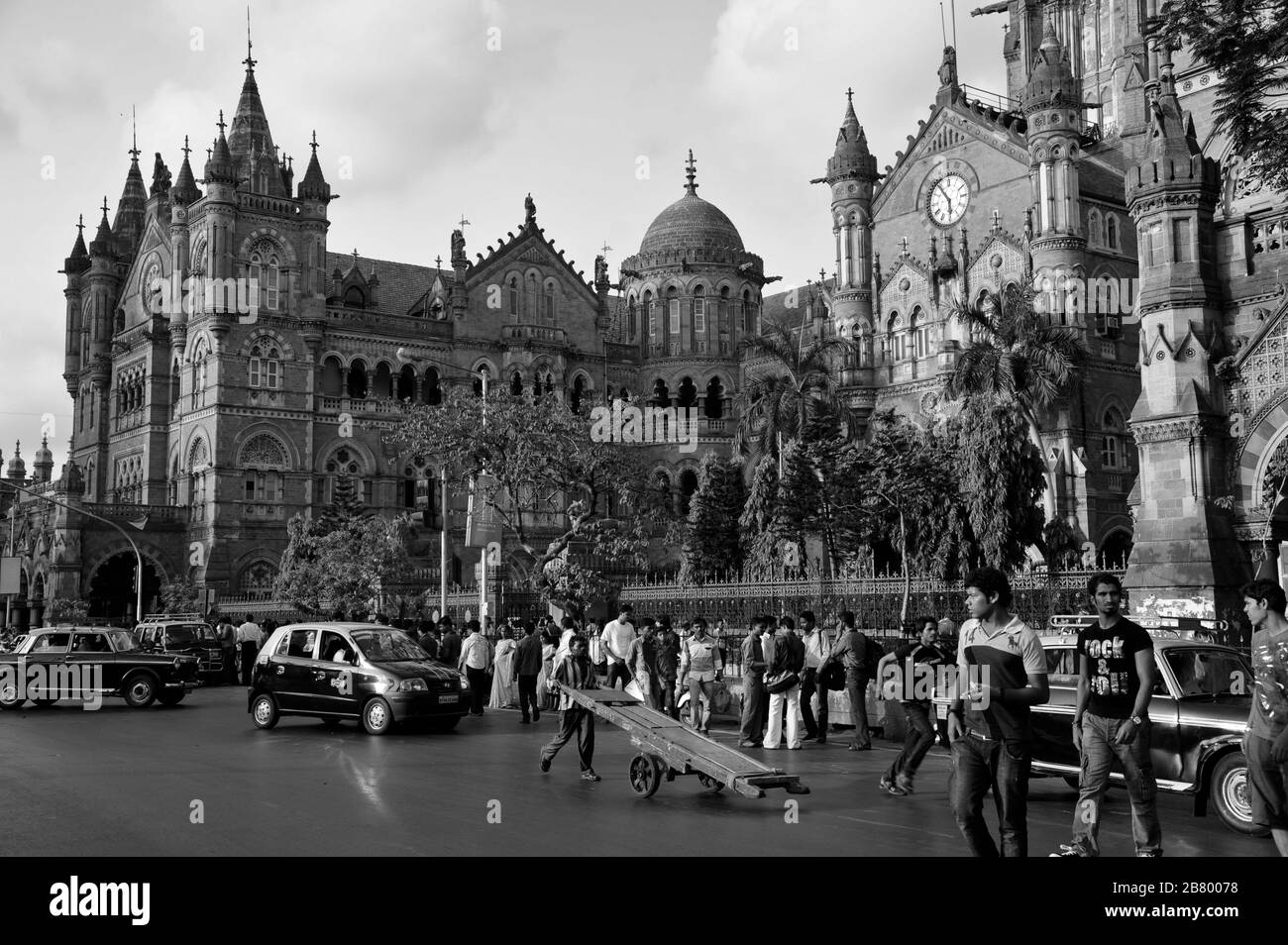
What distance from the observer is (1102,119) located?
54156 mm

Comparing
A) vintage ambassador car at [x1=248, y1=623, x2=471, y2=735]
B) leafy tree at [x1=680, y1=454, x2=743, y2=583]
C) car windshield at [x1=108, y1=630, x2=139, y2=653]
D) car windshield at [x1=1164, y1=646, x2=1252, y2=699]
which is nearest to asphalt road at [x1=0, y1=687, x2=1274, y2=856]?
vintage ambassador car at [x1=248, y1=623, x2=471, y2=735]

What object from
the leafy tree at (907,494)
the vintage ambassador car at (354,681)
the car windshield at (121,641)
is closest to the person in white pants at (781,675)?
the vintage ambassador car at (354,681)

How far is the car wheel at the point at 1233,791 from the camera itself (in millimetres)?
10430

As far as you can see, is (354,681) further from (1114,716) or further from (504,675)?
(1114,716)

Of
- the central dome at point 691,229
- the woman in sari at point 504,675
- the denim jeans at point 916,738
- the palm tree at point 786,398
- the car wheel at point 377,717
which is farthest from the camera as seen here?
the central dome at point 691,229

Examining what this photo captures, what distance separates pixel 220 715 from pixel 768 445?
19426 mm

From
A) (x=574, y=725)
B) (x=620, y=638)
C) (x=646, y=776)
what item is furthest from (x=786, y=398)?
(x=646, y=776)

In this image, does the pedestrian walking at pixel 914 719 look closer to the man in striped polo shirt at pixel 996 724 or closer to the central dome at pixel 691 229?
the man in striped polo shirt at pixel 996 724

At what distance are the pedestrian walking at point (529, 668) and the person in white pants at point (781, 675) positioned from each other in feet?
13.1

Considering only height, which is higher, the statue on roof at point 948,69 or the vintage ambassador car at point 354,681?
the statue on roof at point 948,69

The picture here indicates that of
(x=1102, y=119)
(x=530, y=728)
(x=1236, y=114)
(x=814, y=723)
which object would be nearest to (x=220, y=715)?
(x=530, y=728)

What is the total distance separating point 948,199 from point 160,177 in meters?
37.1

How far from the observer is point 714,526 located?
40.6m
